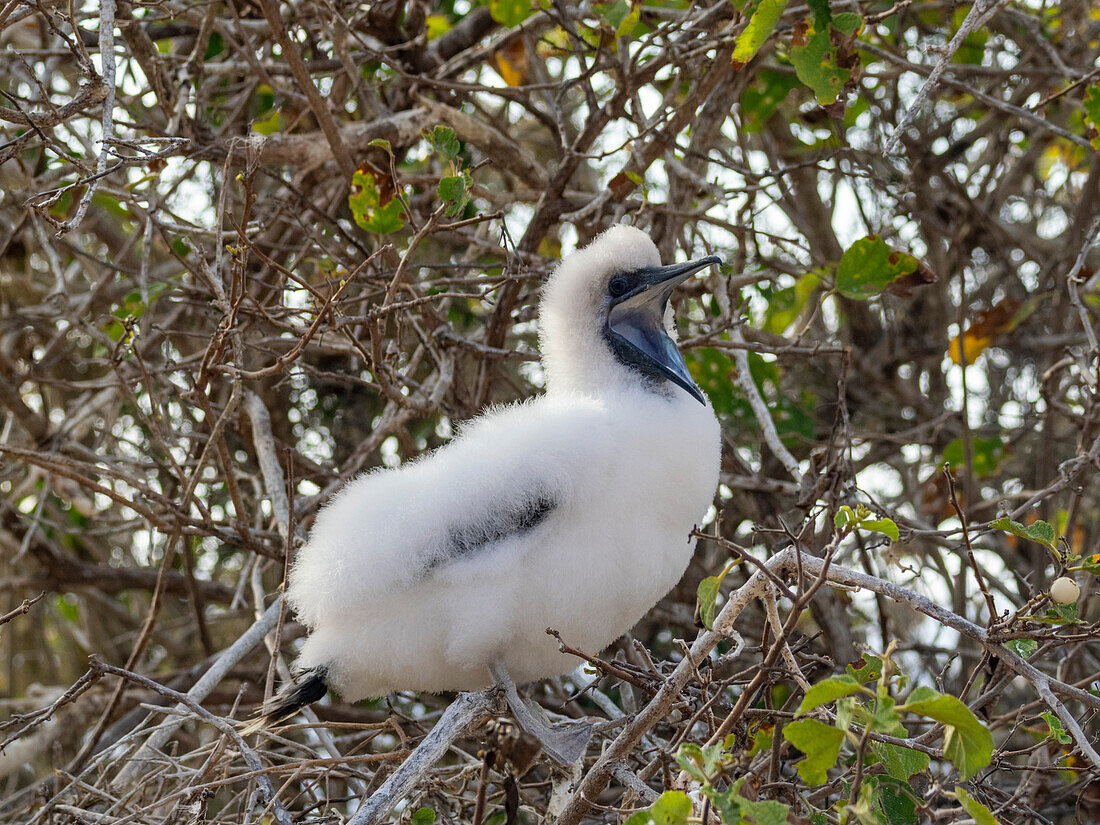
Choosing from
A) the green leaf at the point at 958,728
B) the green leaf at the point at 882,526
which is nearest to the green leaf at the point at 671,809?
the green leaf at the point at 958,728

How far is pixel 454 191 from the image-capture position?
2.11 metres

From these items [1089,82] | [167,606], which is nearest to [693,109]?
[1089,82]

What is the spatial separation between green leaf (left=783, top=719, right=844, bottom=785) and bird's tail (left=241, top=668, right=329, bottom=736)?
110 centimetres

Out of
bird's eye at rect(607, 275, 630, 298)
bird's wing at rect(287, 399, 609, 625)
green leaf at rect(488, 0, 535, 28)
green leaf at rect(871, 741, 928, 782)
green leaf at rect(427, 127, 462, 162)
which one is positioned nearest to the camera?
green leaf at rect(871, 741, 928, 782)

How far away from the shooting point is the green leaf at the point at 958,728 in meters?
1.25

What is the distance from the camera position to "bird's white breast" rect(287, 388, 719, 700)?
1.99m

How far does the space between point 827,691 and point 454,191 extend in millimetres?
1232

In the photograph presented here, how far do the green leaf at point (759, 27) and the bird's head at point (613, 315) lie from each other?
0.43 meters

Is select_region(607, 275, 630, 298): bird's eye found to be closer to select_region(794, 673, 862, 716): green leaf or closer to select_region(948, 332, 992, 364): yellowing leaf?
select_region(794, 673, 862, 716): green leaf

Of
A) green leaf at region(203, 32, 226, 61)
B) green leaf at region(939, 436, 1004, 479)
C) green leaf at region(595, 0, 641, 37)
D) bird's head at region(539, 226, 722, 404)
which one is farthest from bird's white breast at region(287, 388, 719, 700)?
green leaf at region(203, 32, 226, 61)

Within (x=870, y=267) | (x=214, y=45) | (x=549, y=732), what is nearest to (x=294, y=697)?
(x=549, y=732)

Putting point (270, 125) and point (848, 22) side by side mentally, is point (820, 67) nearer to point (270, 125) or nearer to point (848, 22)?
point (848, 22)

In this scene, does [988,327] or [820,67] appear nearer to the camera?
[820,67]

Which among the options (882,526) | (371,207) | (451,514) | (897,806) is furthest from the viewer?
(371,207)
